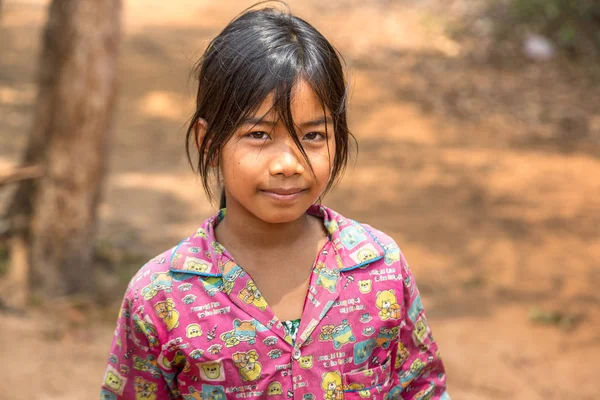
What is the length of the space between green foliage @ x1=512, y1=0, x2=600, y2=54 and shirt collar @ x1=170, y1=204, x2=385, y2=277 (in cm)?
867

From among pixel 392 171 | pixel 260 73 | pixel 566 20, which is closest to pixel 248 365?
pixel 260 73

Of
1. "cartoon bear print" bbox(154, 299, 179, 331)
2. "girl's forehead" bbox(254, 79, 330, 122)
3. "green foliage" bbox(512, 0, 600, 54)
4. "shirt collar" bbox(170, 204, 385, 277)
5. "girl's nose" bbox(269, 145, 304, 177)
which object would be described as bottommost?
"cartoon bear print" bbox(154, 299, 179, 331)

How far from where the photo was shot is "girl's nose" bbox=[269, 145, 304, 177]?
153 centimetres

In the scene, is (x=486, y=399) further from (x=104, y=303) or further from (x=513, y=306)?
(x=104, y=303)

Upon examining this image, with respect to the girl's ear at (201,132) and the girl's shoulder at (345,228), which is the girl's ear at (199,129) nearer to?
the girl's ear at (201,132)

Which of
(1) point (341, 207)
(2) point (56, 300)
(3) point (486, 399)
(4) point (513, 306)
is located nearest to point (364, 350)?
(3) point (486, 399)

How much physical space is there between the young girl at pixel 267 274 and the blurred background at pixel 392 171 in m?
0.27

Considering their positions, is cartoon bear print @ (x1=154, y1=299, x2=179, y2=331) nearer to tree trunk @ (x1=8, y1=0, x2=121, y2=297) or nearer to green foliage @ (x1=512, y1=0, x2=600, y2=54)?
tree trunk @ (x1=8, y1=0, x2=121, y2=297)

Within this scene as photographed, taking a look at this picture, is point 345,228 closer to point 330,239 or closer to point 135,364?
point 330,239

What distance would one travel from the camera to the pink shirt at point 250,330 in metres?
1.57

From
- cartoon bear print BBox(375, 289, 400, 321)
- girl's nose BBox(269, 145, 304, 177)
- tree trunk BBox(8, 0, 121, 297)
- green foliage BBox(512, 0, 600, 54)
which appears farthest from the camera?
green foliage BBox(512, 0, 600, 54)

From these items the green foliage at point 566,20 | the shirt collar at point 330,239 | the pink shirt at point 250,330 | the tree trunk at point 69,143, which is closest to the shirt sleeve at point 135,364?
the pink shirt at point 250,330

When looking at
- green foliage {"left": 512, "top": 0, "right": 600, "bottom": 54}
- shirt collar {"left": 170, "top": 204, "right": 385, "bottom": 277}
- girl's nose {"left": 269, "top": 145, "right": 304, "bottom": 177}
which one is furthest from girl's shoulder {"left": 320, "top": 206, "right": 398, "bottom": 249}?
green foliage {"left": 512, "top": 0, "right": 600, "bottom": 54}

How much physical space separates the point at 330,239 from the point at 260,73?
38cm
